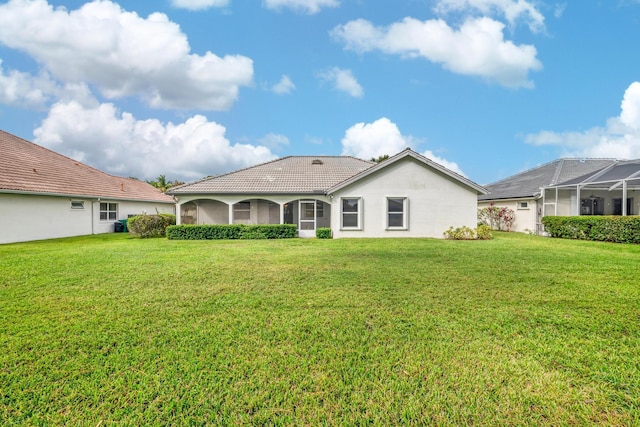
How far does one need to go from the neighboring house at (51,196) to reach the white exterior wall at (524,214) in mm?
29537

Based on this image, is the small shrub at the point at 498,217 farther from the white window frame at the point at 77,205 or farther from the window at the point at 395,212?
the white window frame at the point at 77,205

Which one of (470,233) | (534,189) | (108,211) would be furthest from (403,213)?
(108,211)

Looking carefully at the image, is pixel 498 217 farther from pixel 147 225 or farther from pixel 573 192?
pixel 147 225

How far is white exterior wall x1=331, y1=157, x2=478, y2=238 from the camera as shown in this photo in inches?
683

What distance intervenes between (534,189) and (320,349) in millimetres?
23301

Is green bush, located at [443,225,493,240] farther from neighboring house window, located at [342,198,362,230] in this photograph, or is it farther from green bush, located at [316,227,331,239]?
green bush, located at [316,227,331,239]

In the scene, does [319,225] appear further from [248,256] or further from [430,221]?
[248,256]

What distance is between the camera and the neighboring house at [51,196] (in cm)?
1660

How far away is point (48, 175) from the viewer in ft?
64.9

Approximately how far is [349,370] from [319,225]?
56.1 ft

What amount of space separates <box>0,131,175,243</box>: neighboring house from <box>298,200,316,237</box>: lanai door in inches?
563

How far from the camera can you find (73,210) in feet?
66.1

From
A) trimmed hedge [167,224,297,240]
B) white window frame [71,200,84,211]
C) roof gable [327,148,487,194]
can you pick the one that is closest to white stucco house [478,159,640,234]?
roof gable [327,148,487,194]

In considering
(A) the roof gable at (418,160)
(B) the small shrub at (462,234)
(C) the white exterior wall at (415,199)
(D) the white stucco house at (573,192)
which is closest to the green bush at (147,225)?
(A) the roof gable at (418,160)
